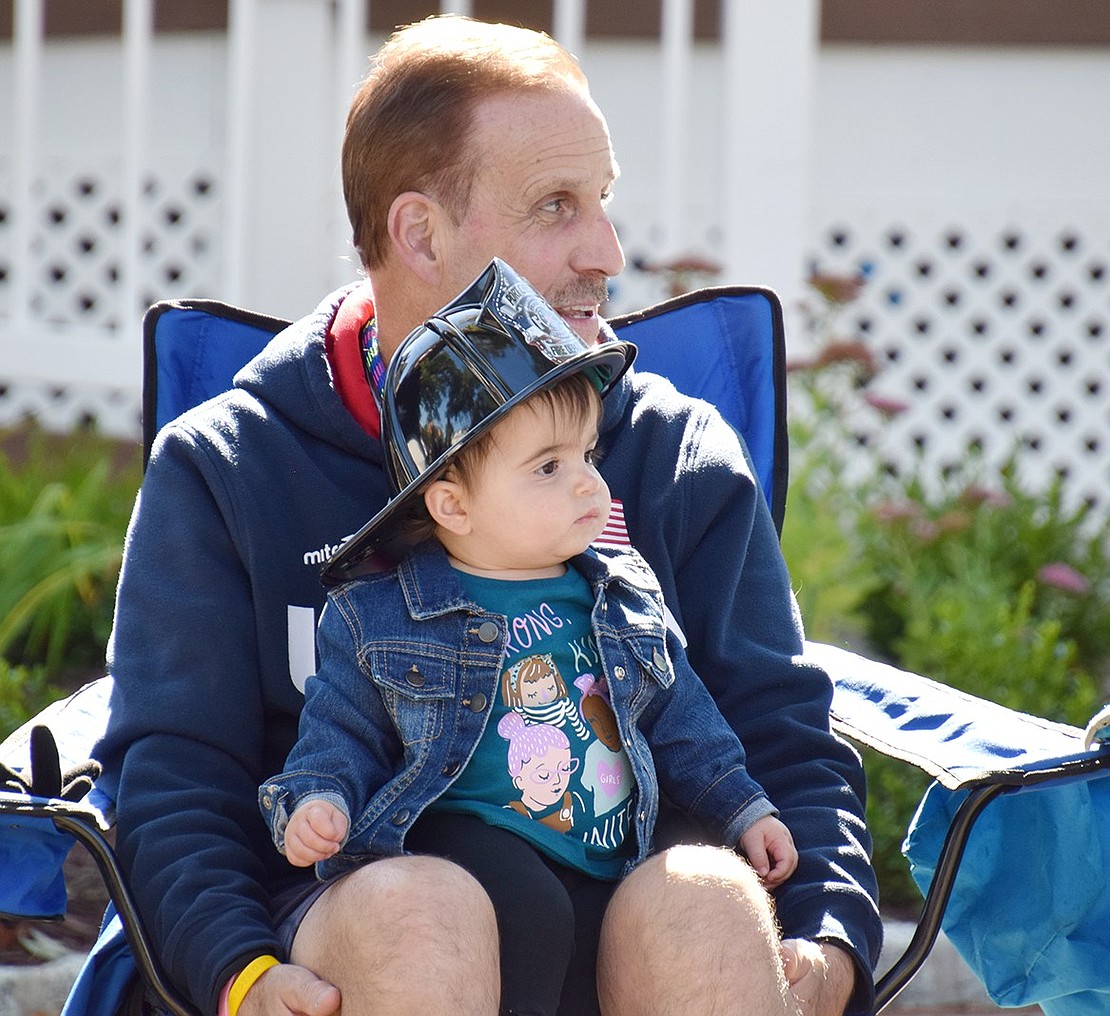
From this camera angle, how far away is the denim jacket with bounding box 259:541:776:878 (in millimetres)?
1914

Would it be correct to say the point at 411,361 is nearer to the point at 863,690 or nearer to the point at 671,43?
the point at 863,690

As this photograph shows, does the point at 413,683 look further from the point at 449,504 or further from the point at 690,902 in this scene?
the point at 690,902

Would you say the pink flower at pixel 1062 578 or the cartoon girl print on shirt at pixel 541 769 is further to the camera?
the pink flower at pixel 1062 578

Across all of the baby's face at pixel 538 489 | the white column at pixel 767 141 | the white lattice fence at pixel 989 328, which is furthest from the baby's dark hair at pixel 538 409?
the white lattice fence at pixel 989 328

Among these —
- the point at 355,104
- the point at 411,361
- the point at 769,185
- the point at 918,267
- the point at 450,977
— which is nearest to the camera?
the point at 450,977

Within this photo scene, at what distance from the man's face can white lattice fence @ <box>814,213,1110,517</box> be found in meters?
3.93

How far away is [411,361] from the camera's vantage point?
6.59ft

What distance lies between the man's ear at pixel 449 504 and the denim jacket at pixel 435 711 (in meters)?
0.06

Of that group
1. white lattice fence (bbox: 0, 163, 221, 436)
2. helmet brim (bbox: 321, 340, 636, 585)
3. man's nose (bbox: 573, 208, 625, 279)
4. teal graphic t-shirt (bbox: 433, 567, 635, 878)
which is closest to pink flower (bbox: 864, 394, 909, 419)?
man's nose (bbox: 573, 208, 625, 279)

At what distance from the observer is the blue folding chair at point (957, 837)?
1.98 metres

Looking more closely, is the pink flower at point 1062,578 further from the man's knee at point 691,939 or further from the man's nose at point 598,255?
the man's knee at point 691,939

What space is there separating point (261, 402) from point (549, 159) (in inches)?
20.4

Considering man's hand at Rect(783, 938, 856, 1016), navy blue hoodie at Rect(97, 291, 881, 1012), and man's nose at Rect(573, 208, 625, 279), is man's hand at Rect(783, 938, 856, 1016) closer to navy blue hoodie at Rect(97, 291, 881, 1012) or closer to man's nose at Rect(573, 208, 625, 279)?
navy blue hoodie at Rect(97, 291, 881, 1012)

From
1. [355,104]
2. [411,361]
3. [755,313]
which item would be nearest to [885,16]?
[755,313]
